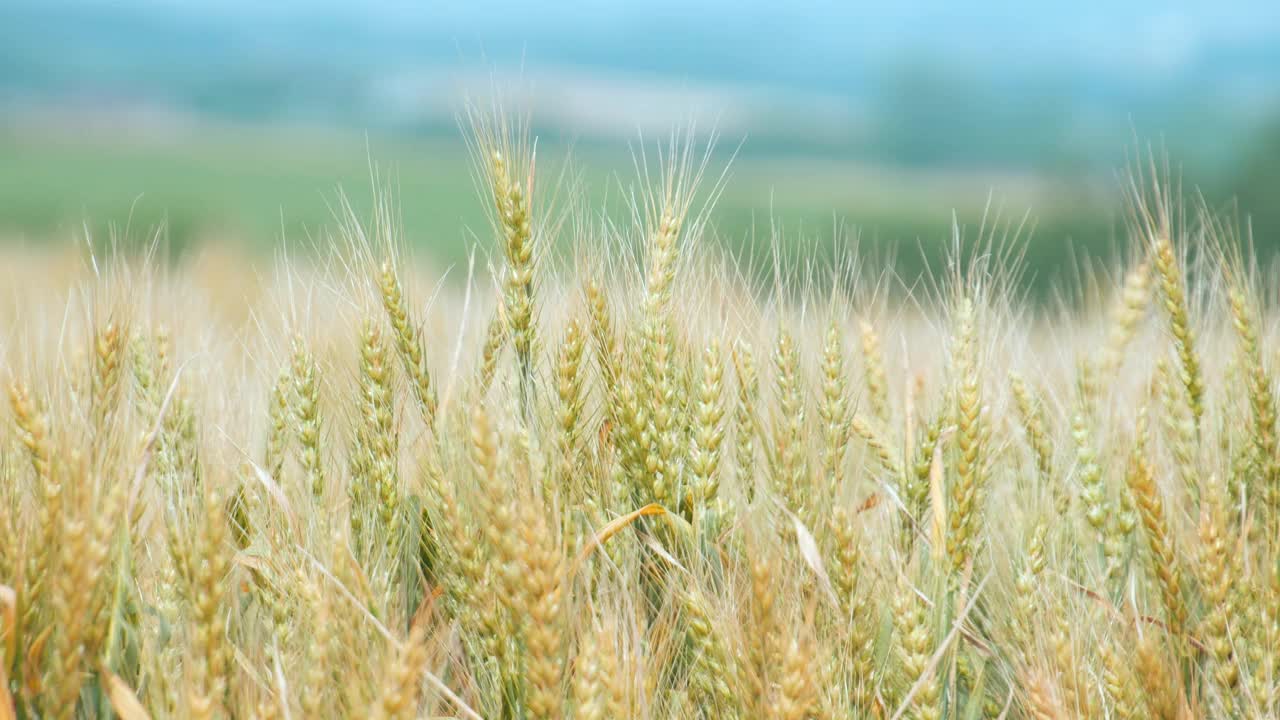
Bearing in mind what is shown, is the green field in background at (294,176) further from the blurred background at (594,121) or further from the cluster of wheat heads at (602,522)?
the cluster of wheat heads at (602,522)

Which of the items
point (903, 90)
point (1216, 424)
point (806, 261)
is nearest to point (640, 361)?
point (806, 261)

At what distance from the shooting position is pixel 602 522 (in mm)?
1444

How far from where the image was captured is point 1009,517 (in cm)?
178

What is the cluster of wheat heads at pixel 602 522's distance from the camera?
117 cm

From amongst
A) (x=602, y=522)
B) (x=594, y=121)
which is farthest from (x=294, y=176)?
(x=602, y=522)

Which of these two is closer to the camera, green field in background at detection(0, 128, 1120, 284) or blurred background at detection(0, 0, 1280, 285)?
blurred background at detection(0, 0, 1280, 285)

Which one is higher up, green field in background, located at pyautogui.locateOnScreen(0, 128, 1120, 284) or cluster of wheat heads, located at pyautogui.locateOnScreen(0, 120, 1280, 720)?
cluster of wheat heads, located at pyautogui.locateOnScreen(0, 120, 1280, 720)

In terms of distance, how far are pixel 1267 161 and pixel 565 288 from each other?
19.6 meters

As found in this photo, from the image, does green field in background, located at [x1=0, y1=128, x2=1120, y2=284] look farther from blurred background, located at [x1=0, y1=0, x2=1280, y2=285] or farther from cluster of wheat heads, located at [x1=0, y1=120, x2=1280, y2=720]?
cluster of wheat heads, located at [x1=0, y1=120, x2=1280, y2=720]

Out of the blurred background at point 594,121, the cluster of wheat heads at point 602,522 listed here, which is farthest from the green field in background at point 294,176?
the cluster of wheat heads at point 602,522

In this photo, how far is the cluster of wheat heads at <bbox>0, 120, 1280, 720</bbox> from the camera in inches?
46.2

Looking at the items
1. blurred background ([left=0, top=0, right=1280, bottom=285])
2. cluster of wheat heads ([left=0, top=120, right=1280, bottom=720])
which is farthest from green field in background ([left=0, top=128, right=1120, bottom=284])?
cluster of wheat heads ([left=0, top=120, right=1280, bottom=720])

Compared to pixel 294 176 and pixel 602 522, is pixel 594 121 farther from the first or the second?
pixel 602 522

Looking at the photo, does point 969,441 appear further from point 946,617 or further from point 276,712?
point 276,712
